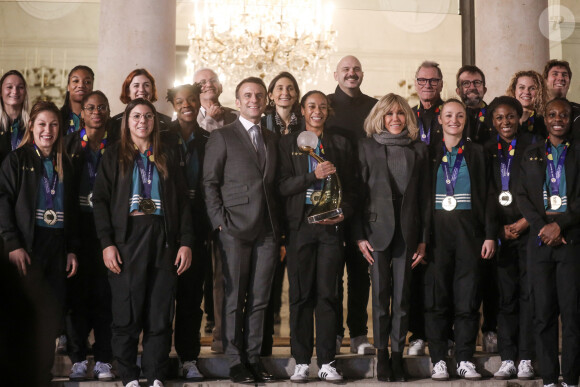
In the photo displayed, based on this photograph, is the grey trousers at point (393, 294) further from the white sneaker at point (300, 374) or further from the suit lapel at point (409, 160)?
the white sneaker at point (300, 374)

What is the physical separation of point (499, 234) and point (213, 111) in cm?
236

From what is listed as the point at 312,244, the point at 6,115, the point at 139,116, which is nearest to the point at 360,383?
the point at 312,244

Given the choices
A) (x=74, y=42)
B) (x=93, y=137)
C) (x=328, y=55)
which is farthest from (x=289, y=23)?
(x=93, y=137)

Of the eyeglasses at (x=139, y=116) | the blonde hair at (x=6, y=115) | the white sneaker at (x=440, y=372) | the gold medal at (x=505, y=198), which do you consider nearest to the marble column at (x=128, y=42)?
the blonde hair at (x=6, y=115)

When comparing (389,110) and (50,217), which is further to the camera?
(389,110)

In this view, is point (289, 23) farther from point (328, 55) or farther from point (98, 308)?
point (98, 308)

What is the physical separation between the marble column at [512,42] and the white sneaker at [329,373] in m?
3.51

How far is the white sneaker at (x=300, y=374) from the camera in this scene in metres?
5.30

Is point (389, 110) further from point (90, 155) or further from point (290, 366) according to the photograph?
point (90, 155)

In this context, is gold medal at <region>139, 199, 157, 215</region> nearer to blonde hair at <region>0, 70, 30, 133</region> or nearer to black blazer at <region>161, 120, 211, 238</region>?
black blazer at <region>161, 120, 211, 238</region>

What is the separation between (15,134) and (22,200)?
2.57 feet

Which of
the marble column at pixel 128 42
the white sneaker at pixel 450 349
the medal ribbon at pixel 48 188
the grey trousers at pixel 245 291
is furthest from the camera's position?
the marble column at pixel 128 42

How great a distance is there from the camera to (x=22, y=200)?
16.6 ft

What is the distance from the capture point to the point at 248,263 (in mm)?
5320
